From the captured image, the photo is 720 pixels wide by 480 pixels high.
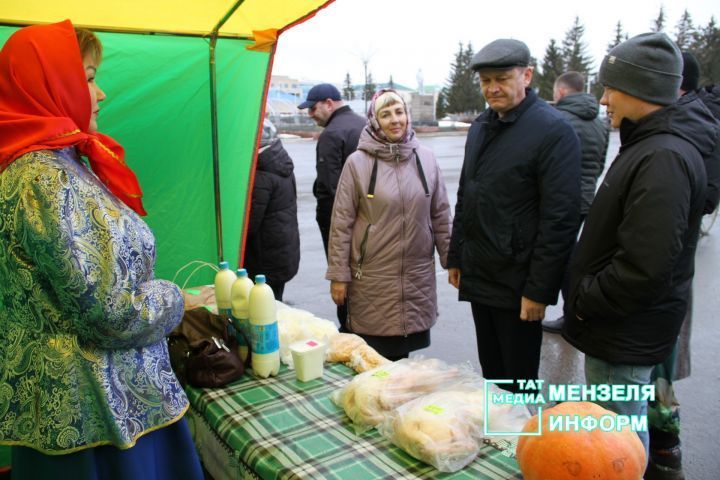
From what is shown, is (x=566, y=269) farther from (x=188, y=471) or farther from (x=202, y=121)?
(x=202, y=121)

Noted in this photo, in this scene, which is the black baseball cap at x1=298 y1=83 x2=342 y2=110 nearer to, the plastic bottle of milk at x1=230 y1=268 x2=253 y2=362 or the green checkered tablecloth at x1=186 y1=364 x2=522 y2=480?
the plastic bottle of milk at x1=230 y1=268 x2=253 y2=362

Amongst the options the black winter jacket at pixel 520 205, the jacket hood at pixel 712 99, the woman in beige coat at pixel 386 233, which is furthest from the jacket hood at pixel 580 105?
the black winter jacket at pixel 520 205

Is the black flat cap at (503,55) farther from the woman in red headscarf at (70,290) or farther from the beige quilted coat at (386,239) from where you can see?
the woman in red headscarf at (70,290)

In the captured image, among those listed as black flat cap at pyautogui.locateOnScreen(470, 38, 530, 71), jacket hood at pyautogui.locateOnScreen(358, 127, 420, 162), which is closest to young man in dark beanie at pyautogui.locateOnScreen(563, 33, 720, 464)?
black flat cap at pyautogui.locateOnScreen(470, 38, 530, 71)

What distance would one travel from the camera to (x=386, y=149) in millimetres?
2947

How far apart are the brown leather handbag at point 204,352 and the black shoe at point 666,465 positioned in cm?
199

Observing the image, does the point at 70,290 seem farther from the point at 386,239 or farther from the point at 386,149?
the point at 386,149

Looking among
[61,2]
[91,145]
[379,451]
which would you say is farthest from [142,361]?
[61,2]

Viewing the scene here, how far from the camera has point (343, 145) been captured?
A: 4125 millimetres

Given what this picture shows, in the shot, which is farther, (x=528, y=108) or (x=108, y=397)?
(x=528, y=108)

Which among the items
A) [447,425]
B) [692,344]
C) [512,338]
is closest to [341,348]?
[447,425]

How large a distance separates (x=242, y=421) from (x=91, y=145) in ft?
3.26

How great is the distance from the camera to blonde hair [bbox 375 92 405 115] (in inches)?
116

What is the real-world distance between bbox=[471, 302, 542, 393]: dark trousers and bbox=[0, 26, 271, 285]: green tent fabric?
6.14 feet
